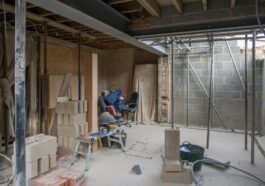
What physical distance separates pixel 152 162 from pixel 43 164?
5.71 ft

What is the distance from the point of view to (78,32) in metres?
4.68

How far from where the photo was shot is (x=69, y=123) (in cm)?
400

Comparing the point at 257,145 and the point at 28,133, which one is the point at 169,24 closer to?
the point at 257,145

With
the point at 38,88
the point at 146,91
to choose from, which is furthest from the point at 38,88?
the point at 146,91

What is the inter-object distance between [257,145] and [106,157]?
10.5 feet

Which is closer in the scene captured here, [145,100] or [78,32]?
[78,32]

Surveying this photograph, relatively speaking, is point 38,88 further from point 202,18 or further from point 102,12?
point 202,18

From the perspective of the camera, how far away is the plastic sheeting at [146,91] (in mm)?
7254

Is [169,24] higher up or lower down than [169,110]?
higher up

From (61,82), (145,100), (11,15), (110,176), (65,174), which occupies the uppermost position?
(11,15)

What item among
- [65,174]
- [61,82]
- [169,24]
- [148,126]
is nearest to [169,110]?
[148,126]

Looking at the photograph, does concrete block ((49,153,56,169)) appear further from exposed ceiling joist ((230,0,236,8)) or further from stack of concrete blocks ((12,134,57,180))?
exposed ceiling joist ((230,0,236,8))

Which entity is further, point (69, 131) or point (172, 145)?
point (69, 131)

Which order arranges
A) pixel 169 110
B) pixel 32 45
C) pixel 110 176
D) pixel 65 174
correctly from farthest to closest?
pixel 169 110 → pixel 32 45 → pixel 110 176 → pixel 65 174
